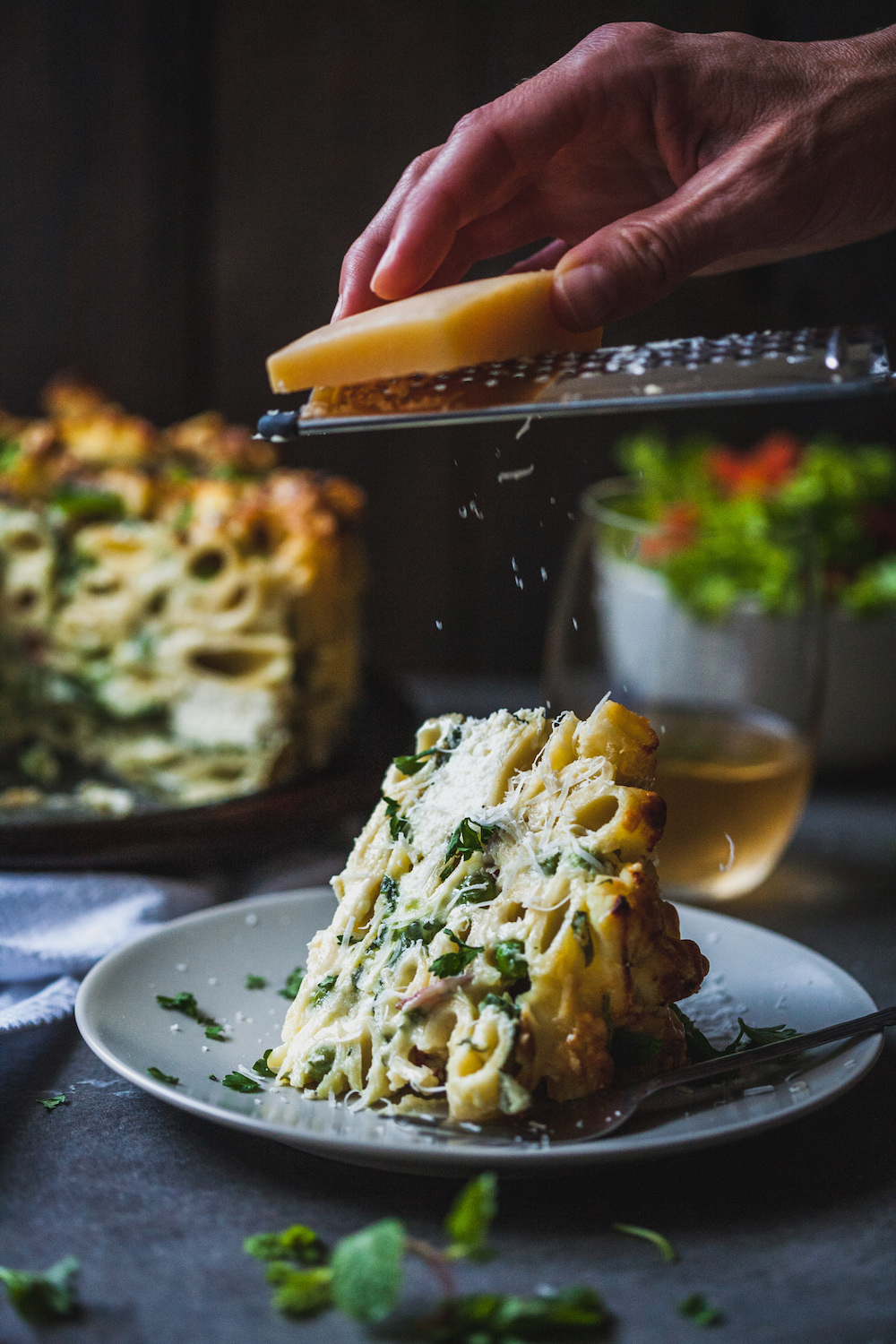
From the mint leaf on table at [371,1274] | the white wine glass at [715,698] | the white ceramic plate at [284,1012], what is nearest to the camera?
the mint leaf on table at [371,1274]

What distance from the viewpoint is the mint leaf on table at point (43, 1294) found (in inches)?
33.4

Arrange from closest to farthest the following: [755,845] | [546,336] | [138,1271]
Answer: [138,1271] → [546,336] → [755,845]

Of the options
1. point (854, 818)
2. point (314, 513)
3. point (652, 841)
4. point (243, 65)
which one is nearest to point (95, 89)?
point (243, 65)

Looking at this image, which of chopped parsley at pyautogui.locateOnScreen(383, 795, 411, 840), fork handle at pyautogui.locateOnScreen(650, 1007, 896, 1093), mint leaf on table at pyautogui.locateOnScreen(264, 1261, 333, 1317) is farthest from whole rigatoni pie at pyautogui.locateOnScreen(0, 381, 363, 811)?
mint leaf on table at pyautogui.locateOnScreen(264, 1261, 333, 1317)

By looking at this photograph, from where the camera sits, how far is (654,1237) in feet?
3.09

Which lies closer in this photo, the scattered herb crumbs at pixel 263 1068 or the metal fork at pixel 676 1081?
the metal fork at pixel 676 1081

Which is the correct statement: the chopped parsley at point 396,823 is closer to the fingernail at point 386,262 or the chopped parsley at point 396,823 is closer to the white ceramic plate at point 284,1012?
the white ceramic plate at point 284,1012

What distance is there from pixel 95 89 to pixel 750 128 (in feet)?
9.67

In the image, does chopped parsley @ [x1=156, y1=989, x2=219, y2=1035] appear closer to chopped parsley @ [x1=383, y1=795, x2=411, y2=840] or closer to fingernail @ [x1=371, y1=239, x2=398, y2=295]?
chopped parsley @ [x1=383, y1=795, x2=411, y2=840]

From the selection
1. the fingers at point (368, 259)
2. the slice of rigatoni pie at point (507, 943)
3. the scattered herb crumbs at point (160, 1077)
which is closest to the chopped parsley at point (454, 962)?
the slice of rigatoni pie at point (507, 943)

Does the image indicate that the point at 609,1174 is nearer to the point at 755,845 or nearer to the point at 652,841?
the point at 652,841

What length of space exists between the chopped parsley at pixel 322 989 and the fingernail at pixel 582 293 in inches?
23.3

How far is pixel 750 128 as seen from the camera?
1271mm

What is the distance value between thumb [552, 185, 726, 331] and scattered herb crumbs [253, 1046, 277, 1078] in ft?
2.20
